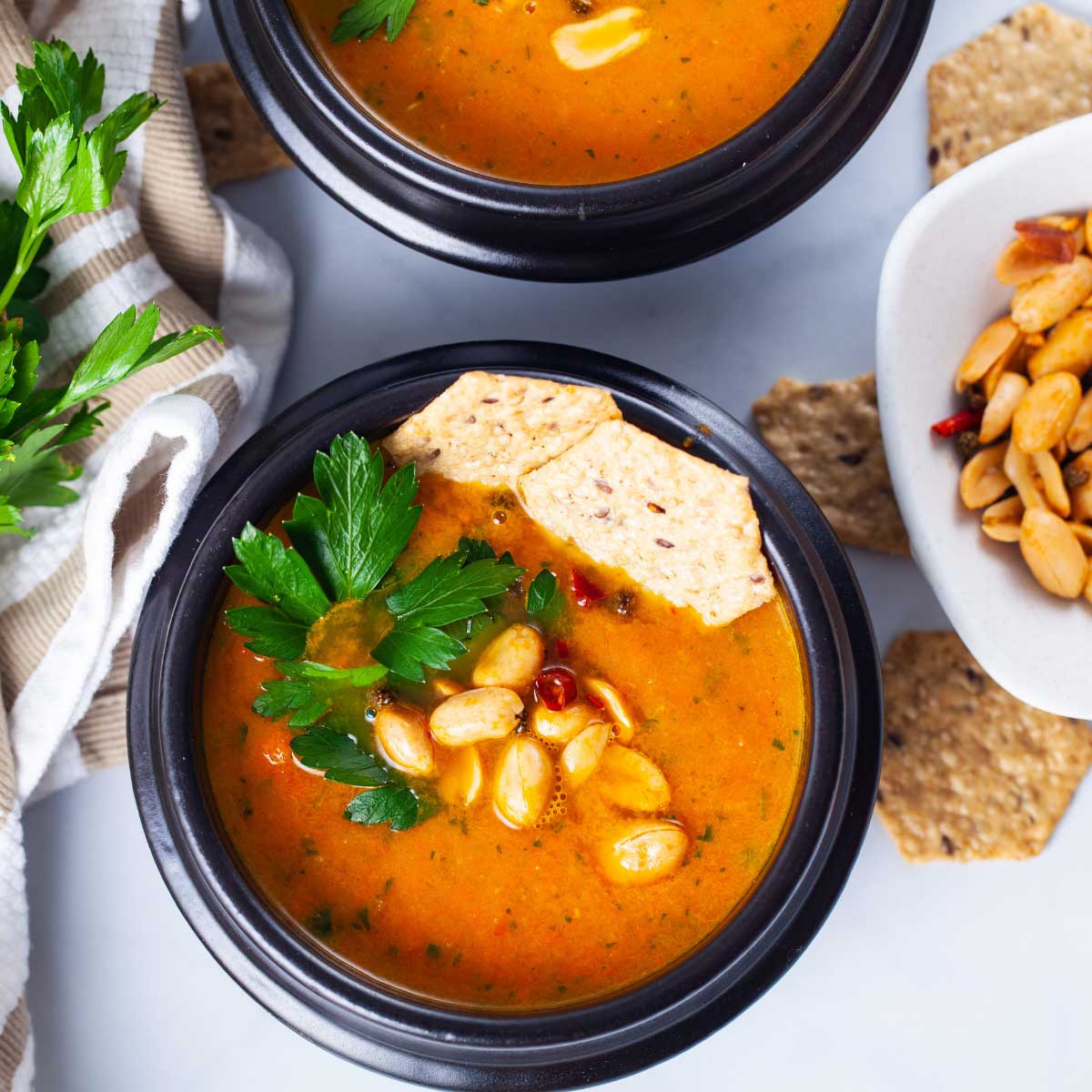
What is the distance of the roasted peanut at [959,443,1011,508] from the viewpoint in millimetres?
1694

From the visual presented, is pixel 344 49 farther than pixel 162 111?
No

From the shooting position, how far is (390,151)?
1465 mm

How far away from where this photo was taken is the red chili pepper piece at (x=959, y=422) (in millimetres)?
1697

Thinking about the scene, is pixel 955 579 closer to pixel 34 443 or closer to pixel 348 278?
pixel 348 278

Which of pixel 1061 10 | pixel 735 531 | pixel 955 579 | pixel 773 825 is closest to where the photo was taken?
pixel 735 531

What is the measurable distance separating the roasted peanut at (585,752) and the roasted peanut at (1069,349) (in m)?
0.79

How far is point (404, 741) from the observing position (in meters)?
1.50

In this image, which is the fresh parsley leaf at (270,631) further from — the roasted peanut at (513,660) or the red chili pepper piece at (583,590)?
the red chili pepper piece at (583,590)

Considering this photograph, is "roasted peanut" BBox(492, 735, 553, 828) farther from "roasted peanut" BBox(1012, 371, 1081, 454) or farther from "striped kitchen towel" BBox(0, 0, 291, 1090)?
"roasted peanut" BBox(1012, 371, 1081, 454)

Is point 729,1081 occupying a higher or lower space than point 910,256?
lower

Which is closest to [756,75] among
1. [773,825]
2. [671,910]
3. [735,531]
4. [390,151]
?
[390,151]

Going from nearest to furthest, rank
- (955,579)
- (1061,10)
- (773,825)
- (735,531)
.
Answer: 1. (735,531)
2. (773,825)
3. (955,579)
4. (1061,10)

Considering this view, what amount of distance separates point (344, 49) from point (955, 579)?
3.40 feet

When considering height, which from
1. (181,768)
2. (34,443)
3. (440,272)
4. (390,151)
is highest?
(390,151)
